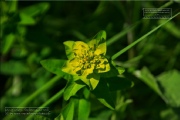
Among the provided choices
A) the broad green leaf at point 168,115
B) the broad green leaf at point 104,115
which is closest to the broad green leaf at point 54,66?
the broad green leaf at point 104,115

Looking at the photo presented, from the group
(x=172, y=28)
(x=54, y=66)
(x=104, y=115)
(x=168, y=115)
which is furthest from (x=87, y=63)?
(x=172, y=28)

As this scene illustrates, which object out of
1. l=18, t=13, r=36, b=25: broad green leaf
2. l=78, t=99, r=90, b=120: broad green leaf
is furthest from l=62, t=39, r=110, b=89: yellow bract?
l=18, t=13, r=36, b=25: broad green leaf

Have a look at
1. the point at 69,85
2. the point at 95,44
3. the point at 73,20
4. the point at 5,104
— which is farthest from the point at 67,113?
the point at 73,20

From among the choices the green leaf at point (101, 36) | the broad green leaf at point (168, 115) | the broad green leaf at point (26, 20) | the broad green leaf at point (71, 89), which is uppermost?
the green leaf at point (101, 36)

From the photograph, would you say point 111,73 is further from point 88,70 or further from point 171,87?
point 171,87

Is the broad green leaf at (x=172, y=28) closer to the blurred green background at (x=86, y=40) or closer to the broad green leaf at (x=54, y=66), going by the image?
the blurred green background at (x=86, y=40)

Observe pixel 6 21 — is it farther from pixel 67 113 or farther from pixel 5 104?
pixel 67 113

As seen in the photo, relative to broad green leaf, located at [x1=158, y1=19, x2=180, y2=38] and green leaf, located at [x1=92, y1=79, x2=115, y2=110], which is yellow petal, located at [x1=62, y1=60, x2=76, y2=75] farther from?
broad green leaf, located at [x1=158, y1=19, x2=180, y2=38]
